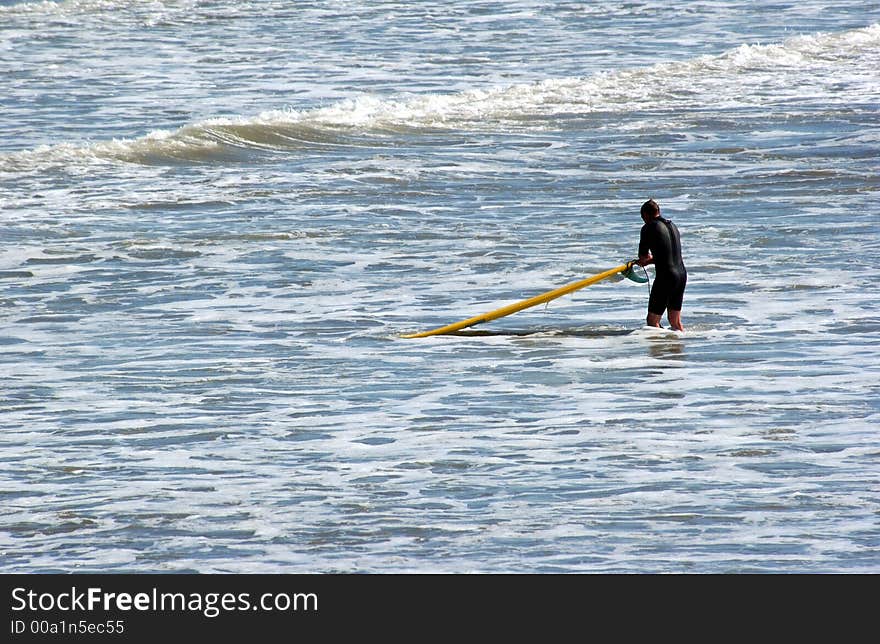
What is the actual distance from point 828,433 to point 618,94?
1889 cm

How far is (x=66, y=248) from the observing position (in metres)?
18.6

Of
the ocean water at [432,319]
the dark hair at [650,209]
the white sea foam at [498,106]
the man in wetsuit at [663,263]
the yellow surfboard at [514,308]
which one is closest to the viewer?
the ocean water at [432,319]

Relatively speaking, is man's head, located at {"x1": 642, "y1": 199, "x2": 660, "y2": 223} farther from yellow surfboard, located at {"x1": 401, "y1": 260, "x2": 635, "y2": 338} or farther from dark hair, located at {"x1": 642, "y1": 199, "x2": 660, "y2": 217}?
yellow surfboard, located at {"x1": 401, "y1": 260, "x2": 635, "y2": 338}

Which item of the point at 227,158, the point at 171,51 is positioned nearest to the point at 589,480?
the point at 227,158

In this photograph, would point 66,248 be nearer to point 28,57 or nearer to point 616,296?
point 616,296

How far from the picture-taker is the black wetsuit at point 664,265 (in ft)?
47.4

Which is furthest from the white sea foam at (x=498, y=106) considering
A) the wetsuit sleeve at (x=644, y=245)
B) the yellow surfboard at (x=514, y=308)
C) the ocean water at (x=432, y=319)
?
the wetsuit sleeve at (x=644, y=245)

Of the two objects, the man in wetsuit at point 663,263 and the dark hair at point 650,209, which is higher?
the dark hair at point 650,209

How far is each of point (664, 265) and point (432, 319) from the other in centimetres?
238

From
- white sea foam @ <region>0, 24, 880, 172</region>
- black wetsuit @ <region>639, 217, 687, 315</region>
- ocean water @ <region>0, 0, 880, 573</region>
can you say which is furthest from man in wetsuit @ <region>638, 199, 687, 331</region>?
white sea foam @ <region>0, 24, 880, 172</region>

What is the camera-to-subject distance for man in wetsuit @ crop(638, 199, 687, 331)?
14461 mm

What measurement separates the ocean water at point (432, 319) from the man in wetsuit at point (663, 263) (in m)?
0.32

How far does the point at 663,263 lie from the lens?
47.4 feet

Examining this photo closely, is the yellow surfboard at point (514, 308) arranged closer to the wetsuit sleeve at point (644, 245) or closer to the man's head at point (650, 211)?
the wetsuit sleeve at point (644, 245)
